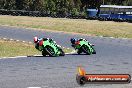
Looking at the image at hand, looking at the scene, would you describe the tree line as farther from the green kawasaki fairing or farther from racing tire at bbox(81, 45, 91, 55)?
the green kawasaki fairing

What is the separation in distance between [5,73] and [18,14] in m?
54.9

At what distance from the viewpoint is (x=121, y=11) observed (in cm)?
7662

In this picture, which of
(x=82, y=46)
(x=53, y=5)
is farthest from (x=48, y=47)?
(x=53, y=5)

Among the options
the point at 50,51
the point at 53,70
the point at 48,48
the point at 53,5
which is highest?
the point at 53,70

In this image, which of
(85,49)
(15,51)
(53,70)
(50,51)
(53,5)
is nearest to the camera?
(53,70)

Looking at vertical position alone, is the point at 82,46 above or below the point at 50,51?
below

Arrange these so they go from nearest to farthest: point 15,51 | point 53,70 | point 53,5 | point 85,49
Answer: point 53,70
point 85,49
point 15,51
point 53,5

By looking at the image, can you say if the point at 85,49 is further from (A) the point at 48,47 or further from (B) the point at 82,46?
(A) the point at 48,47

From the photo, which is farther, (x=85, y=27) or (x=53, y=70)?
(x=85, y=27)

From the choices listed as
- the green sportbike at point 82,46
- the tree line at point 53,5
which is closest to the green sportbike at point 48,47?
the green sportbike at point 82,46

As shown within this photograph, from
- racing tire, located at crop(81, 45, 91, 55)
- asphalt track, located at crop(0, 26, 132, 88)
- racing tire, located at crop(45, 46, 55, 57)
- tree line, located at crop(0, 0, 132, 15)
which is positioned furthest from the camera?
tree line, located at crop(0, 0, 132, 15)


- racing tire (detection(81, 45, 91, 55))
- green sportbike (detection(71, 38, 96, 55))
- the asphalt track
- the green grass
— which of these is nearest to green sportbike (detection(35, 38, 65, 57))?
the asphalt track

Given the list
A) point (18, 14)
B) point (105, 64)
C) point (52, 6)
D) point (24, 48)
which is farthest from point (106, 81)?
point (52, 6)

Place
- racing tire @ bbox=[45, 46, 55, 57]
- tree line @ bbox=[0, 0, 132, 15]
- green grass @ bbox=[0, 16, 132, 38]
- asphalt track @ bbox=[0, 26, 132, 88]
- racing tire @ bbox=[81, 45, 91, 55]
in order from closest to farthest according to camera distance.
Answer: asphalt track @ bbox=[0, 26, 132, 88], racing tire @ bbox=[45, 46, 55, 57], racing tire @ bbox=[81, 45, 91, 55], green grass @ bbox=[0, 16, 132, 38], tree line @ bbox=[0, 0, 132, 15]
